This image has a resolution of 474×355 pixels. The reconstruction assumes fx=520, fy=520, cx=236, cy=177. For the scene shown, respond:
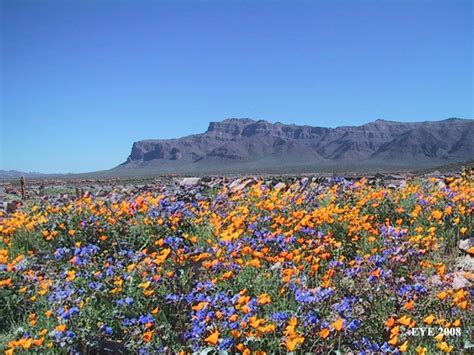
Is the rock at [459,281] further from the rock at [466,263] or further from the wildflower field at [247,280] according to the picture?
the rock at [466,263]

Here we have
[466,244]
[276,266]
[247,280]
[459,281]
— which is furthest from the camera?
[466,244]

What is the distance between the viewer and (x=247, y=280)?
5387mm

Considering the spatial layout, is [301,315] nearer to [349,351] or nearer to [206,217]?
[349,351]

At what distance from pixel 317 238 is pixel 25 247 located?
4165mm

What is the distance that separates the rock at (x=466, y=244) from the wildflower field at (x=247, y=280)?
101 mm

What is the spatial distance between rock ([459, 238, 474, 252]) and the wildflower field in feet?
0.33

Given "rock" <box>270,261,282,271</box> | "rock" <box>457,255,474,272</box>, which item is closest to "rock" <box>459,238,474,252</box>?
"rock" <box>457,255,474,272</box>

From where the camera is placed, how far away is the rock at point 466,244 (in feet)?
18.7

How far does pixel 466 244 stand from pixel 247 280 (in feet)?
8.18

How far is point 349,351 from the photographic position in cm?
404

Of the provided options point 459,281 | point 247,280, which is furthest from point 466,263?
point 247,280

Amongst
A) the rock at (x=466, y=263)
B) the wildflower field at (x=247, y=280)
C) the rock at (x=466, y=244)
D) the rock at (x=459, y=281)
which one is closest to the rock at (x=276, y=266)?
the wildflower field at (x=247, y=280)

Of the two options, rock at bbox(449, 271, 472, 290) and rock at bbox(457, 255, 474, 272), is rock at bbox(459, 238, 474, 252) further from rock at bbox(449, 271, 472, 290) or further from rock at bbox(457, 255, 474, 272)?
rock at bbox(449, 271, 472, 290)

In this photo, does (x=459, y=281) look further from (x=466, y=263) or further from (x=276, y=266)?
(x=276, y=266)
